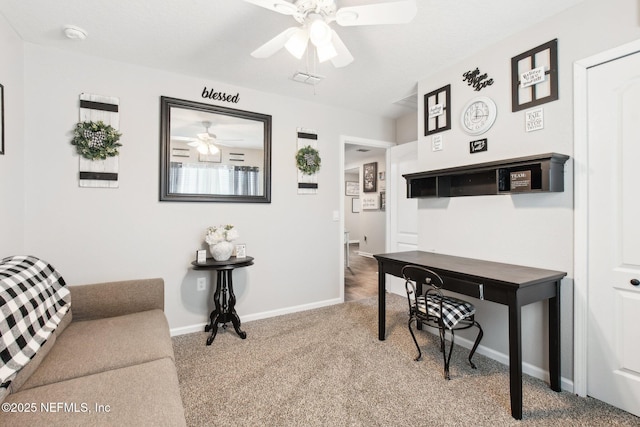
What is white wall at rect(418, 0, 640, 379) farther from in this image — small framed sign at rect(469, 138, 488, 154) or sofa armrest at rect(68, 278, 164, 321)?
sofa armrest at rect(68, 278, 164, 321)

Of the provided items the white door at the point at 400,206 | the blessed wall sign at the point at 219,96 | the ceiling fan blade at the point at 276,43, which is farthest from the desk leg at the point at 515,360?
the blessed wall sign at the point at 219,96

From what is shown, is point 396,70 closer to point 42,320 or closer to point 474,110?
point 474,110

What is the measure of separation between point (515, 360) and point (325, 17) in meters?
2.26

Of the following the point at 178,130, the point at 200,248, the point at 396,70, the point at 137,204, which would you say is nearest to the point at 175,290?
the point at 200,248

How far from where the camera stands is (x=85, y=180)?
250 cm

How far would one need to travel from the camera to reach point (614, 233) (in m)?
1.76

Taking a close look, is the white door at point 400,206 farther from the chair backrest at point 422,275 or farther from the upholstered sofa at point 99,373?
the upholstered sofa at point 99,373

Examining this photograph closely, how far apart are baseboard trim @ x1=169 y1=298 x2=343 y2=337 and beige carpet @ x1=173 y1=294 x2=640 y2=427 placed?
8 cm

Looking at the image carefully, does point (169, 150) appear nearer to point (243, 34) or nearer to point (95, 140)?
point (95, 140)

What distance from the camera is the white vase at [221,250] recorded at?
9.09 ft

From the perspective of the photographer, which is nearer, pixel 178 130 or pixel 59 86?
pixel 59 86

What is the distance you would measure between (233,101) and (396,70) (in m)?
1.68

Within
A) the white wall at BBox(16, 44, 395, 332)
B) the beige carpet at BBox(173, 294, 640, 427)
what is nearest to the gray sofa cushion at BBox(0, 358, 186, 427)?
the beige carpet at BBox(173, 294, 640, 427)

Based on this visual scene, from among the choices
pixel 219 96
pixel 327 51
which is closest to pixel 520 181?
pixel 327 51
